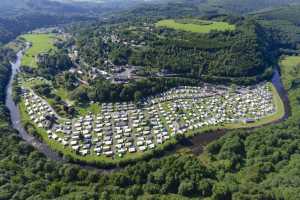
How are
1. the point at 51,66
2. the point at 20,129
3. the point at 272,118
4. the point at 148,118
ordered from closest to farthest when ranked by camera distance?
1. the point at 20,129
2. the point at 148,118
3. the point at 272,118
4. the point at 51,66

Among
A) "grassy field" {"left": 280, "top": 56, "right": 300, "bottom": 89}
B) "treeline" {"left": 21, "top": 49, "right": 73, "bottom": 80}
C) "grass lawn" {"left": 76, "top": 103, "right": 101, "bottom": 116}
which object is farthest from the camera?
"treeline" {"left": 21, "top": 49, "right": 73, "bottom": 80}

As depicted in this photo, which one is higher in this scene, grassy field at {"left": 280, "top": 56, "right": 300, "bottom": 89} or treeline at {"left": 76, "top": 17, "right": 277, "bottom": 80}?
treeline at {"left": 76, "top": 17, "right": 277, "bottom": 80}

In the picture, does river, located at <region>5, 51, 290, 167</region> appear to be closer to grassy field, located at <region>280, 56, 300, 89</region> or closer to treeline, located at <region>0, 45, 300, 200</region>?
treeline, located at <region>0, 45, 300, 200</region>

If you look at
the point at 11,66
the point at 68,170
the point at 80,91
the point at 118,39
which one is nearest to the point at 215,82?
the point at 80,91

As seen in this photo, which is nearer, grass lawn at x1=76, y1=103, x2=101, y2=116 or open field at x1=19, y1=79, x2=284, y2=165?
open field at x1=19, y1=79, x2=284, y2=165

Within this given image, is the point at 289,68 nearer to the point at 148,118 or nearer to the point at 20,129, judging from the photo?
the point at 148,118

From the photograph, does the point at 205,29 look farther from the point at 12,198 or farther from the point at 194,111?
the point at 12,198

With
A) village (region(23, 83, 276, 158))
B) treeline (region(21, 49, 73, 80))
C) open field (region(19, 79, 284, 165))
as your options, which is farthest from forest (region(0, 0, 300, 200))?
treeline (region(21, 49, 73, 80))

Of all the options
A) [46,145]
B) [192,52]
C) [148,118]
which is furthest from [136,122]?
[192,52]
